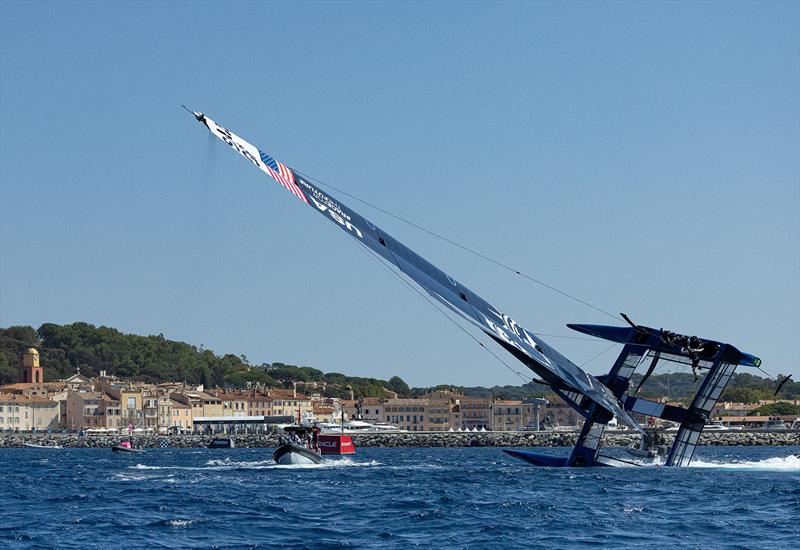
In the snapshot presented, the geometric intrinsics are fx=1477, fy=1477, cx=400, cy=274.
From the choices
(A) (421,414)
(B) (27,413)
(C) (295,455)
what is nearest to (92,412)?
(B) (27,413)

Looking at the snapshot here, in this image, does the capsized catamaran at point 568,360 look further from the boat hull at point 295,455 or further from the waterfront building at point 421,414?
the waterfront building at point 421,414

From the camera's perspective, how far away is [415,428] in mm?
178125

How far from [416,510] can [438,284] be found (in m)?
8.67

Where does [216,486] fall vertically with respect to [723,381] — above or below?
below

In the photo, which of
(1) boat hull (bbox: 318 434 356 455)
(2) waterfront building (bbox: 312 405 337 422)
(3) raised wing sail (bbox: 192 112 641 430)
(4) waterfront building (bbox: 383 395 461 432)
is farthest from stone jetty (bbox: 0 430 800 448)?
(3) raised wing sail (bbox: 192 112 641 430)

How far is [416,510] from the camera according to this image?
36781 millimetres

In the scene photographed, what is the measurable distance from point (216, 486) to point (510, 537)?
1798cm

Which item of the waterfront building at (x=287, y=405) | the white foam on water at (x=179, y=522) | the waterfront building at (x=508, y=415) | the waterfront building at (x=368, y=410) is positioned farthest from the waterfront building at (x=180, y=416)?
the white foam on water at (x=179, y=522)

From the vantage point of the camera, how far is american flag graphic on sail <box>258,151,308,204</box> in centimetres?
4053

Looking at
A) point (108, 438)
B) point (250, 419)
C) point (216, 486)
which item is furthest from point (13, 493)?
point (250, 419)

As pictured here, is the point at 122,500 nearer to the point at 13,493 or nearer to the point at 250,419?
the point at 13,493

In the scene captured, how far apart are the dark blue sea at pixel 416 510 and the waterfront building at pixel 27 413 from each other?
122333mm

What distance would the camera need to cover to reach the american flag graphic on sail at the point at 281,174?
40.5 m

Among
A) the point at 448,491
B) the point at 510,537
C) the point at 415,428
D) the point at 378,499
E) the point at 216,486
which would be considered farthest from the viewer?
the point at 415,428
